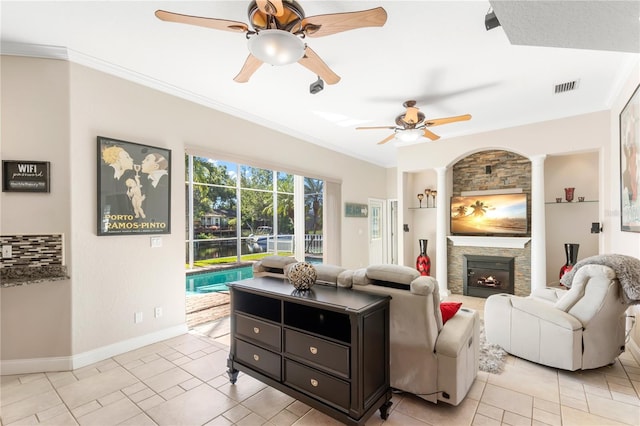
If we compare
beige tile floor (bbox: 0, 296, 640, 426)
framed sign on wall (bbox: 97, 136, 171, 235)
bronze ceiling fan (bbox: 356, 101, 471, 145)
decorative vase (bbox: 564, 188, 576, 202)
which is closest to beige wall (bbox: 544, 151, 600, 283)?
decorative vase (bbox: 564, 188, 576, 202)

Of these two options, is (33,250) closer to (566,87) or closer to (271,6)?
(271,6)

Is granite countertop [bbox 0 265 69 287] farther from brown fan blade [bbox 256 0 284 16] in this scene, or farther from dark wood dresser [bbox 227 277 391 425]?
brown fan blade [bbox 256 0 284 16]

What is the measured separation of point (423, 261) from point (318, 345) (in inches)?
181

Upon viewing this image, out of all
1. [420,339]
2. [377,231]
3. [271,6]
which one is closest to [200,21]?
[271,6]

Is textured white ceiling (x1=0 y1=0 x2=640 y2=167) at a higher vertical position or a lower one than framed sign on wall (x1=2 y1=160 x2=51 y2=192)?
higher

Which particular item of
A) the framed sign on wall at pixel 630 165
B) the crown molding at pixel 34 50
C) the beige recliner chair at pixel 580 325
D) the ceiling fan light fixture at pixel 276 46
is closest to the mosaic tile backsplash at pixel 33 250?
the crown molding at pixel 34 50

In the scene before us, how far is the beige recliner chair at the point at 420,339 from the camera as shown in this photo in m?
2.12

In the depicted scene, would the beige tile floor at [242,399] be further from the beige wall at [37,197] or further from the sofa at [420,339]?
the beige wall at [37,197]

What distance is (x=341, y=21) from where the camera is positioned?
1875 mm

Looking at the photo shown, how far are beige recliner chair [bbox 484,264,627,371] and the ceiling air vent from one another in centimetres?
214

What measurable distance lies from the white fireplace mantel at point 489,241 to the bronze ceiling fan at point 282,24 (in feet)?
15.3

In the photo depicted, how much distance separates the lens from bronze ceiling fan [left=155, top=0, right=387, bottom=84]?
1.81 m

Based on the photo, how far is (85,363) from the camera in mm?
2916

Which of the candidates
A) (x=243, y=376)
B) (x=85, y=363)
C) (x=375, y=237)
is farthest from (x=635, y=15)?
(x=375, y=237)
